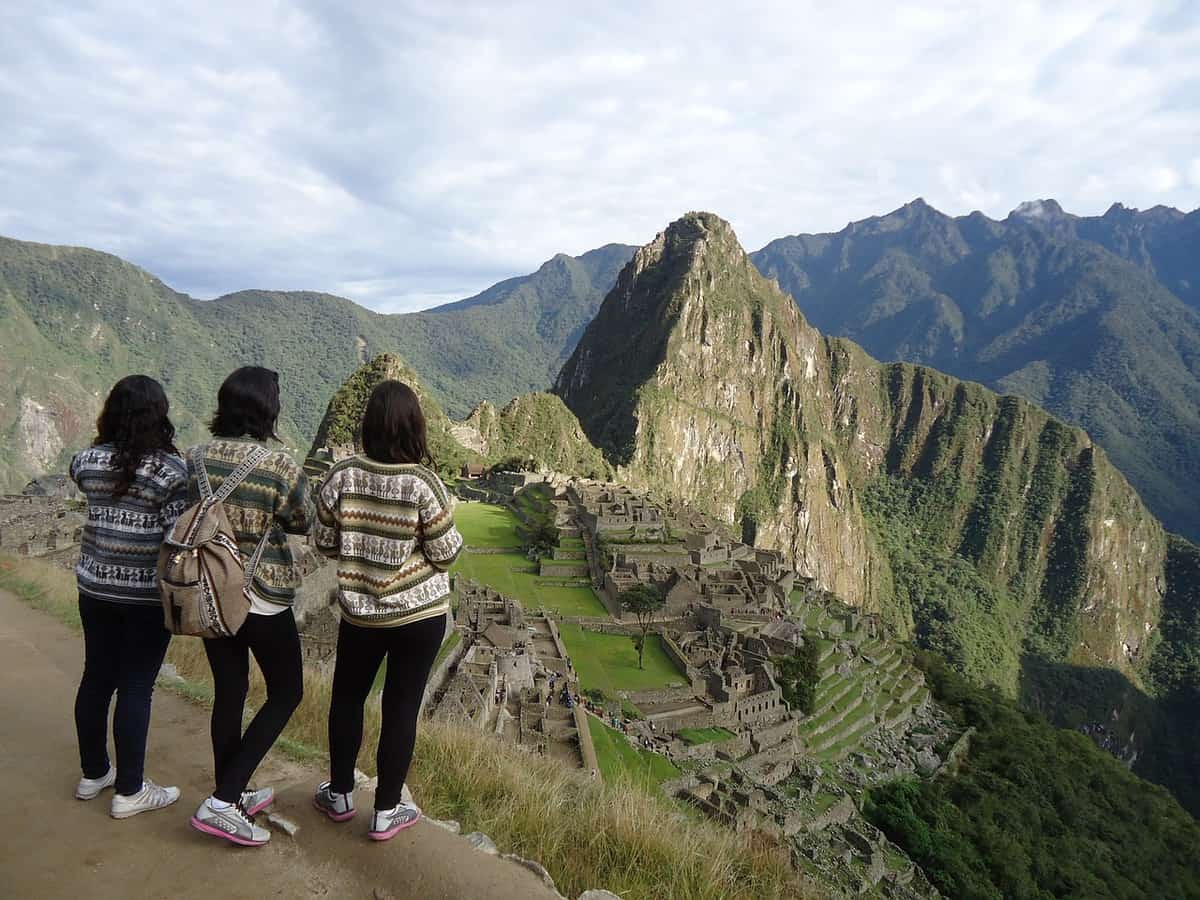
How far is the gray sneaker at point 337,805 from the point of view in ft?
12.5

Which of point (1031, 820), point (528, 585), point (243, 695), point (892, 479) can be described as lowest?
point (1031, 820)

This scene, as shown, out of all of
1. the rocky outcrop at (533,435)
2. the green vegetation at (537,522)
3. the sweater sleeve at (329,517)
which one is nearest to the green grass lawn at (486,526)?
the green vegetation at (537,522)

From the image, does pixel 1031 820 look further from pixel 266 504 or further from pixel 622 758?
pixel 266 504

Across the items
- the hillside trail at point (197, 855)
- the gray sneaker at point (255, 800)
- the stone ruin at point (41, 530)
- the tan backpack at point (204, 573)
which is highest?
the tan backpack at point (204, 573)

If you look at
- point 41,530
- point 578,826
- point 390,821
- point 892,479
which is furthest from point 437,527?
point 892,479

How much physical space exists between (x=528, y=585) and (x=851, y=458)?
529 feet

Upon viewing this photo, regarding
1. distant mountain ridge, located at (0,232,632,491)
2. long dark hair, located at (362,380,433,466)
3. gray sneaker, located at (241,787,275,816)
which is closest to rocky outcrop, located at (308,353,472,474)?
distant mountain ridge, located at (0,232,632,491)

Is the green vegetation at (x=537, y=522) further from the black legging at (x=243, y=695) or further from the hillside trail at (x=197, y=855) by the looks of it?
the black legging at (x=243, y=695)

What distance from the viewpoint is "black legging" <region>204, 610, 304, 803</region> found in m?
3.62

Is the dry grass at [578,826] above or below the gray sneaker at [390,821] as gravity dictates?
below

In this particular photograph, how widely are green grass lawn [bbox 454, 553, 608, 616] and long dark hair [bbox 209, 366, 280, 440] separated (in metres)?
23.7

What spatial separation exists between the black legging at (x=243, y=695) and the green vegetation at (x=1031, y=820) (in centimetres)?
2359

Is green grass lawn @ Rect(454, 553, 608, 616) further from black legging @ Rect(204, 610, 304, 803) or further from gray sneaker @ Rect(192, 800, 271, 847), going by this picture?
gray sneaker @ Rect(192, 800, 271, 847)

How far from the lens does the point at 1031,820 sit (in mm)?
28062
